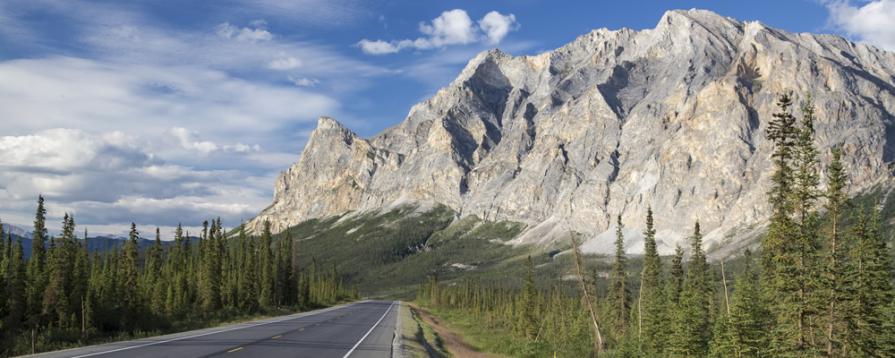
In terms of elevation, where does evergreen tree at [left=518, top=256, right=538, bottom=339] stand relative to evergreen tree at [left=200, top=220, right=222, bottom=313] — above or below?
below

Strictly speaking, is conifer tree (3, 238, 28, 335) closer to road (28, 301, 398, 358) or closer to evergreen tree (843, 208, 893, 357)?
road (28, 301, 398, 358)

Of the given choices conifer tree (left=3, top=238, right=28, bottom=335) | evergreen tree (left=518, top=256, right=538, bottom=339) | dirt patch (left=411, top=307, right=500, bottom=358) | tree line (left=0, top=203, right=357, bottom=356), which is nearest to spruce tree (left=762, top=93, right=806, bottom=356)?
dirt patch (left=411, top=307, right=500, bottom=358)

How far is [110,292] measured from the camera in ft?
162

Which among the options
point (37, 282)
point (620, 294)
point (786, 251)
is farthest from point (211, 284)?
point (786, 251)

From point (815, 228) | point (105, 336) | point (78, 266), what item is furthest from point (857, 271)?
point (78, 266)

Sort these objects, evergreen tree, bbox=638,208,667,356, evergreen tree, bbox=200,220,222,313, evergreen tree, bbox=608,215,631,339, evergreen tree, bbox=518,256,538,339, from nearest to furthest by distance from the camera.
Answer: evergreen tree, bbox=638,208,667,356 → evergreen tree, bbox=200,220,222,313 → evergreen tree, bbox=608,215,631,339 → evergreen tree, bbox=518,256,538,339

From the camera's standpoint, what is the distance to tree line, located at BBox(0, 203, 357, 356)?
42469 mm

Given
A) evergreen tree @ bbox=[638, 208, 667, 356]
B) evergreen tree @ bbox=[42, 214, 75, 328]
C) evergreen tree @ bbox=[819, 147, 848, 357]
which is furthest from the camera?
evergreen tree @ bbox=[638, 208, 667, 356]

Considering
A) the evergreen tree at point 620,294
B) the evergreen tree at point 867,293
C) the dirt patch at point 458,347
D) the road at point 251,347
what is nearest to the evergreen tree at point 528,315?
the evergreen tree at point 620,294

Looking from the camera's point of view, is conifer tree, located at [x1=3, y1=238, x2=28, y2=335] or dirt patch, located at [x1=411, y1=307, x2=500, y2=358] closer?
conifer tree, located at [x1=3, y1=238, x2=28, y2=335]

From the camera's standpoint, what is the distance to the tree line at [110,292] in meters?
42.5

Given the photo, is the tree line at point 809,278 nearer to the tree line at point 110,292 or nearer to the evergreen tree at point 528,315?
the tree line at point 110,292

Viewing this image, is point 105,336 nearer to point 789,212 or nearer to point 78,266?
point 78,266

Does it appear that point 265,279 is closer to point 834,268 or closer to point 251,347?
point 251,347
